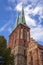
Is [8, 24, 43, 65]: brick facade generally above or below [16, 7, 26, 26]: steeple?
below

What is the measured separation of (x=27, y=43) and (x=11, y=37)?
976 cm

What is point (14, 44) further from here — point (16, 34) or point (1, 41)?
point (1, 41)

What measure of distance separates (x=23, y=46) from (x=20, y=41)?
7.27 ft

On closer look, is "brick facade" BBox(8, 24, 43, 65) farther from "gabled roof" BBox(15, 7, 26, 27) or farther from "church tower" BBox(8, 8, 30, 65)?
"gabled roof" BBox(15, 7, 26, 27)

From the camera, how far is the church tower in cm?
5716

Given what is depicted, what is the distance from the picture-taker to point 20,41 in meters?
61.1

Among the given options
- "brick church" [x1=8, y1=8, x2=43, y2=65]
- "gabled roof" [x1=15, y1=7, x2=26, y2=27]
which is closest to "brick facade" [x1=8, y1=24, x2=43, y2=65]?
"brick church" [x1=8, y1=8, x2=43, y2=65]

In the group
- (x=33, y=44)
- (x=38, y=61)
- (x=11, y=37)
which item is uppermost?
(x=11, y=37)

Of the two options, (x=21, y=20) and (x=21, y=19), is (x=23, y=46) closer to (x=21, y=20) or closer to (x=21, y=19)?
(x=21, y=20)

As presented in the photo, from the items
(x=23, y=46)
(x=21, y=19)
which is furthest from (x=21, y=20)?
(x=23, y=46)

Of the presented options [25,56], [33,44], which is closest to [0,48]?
[33,44]

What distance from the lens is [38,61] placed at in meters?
48.9

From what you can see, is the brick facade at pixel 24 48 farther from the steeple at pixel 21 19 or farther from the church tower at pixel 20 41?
the steeple at pixel 21 19

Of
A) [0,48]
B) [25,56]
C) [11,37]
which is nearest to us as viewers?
[0,48]
